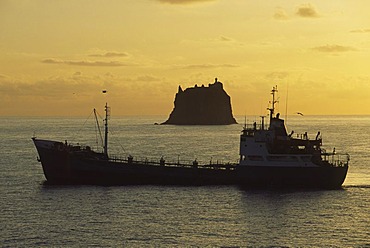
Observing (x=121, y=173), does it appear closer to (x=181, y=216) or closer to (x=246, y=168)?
(x=246, y=168)

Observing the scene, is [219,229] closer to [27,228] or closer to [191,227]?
[191,227]

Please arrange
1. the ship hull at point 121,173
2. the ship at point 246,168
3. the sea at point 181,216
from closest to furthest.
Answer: the sea at point 181,216, the ship at point 246,168, the ship hull at point 121,173

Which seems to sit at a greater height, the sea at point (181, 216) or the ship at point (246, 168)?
the ship at point (246, 168)

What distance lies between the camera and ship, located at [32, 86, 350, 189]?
7462cm

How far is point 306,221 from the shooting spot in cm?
5625

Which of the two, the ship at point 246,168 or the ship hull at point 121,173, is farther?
the ship hull at point 121,173

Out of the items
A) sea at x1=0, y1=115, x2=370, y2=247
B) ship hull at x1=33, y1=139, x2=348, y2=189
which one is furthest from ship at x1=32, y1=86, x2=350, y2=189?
sea at x1=0, y1=115, x2=370, y2=247

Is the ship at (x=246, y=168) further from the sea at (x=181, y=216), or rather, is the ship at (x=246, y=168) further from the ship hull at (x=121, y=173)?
the sea at (x=181, y=216)

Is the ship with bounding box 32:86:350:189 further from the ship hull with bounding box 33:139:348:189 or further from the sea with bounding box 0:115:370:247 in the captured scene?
the sea with bounding box 0:115:370:247

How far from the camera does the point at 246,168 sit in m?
75.5

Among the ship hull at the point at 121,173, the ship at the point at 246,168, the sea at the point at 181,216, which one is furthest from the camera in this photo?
the ship hull at the point at 121,173

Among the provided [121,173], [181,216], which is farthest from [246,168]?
[181,216]

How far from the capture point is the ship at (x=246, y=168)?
74625 mm

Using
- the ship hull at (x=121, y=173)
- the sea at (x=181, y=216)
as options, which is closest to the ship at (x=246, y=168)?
the ship hull at (x=121, y=173)
